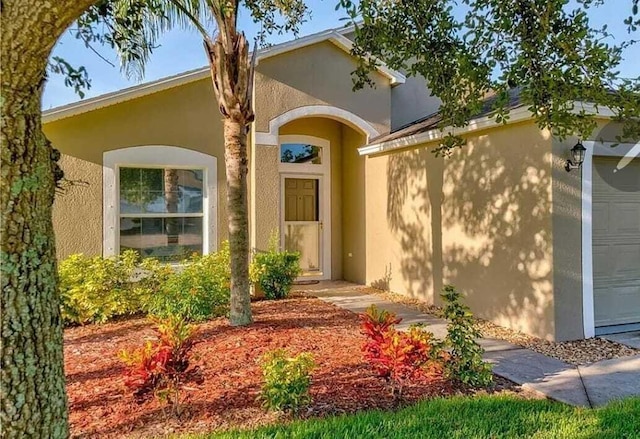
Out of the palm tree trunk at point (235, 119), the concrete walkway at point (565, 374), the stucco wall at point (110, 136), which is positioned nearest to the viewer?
the concrete walkway at point (565, 374)

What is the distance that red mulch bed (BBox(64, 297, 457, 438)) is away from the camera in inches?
147

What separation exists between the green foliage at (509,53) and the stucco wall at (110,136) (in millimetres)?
4535

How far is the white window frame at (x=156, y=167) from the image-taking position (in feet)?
27.3

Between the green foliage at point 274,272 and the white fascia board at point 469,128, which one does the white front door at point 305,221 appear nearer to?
the white fascia board at point 469,128

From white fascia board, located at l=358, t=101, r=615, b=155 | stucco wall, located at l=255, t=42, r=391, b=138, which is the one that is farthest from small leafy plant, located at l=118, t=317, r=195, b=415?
stucco wall, located at l=255, t=42, r=391, b=138

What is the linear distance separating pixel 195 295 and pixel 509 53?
5.37 m

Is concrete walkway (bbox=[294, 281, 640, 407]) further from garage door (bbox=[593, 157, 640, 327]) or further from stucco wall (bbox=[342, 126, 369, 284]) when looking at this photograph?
stucco wall (bbox=[342, 126, 369, 284])

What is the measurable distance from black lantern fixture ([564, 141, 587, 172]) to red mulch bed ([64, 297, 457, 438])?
3.44m

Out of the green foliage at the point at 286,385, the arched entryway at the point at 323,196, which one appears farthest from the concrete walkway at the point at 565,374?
the arched entryway at the point at 323,196

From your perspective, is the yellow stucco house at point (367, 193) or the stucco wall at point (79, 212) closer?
the yellow stucco house at point (367, 193)

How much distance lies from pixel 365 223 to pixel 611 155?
17.6 ft

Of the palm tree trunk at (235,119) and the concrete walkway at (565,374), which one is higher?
the palm tree trunk at (235,119)

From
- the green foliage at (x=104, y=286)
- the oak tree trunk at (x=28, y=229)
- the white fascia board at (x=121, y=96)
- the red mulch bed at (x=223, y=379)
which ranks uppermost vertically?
the white fascia board at (x=121, y=96)

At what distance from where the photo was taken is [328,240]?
1140 centimetres
